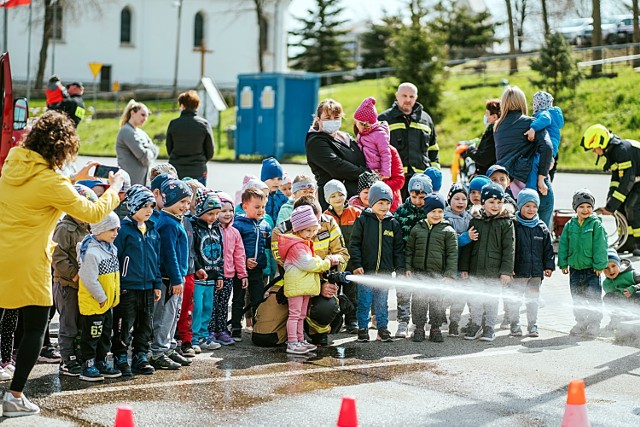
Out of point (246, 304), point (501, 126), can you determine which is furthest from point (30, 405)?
point (501, 126)

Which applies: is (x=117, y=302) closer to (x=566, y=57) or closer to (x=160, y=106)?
(x=566, y=57)

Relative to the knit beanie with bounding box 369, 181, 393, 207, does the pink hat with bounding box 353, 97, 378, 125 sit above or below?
above

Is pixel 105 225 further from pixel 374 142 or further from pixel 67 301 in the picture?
pixel 374 142

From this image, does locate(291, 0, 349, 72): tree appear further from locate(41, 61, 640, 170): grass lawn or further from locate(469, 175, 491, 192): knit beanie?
locate(469, 175, 491, 192): knit beanie

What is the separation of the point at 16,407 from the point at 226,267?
298 cm

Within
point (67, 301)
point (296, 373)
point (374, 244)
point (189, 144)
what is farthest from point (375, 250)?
point (189, 144)

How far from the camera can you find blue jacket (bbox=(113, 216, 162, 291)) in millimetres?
8289

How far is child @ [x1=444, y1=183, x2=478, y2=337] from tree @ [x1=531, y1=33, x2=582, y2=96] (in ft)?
85.7

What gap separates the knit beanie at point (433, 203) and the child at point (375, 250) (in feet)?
1.13

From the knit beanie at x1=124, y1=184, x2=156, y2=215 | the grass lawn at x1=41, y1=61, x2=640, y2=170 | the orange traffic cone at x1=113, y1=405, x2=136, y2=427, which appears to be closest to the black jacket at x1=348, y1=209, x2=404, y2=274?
the knit beanie at x1=124, y1=184, x2=156, y2=215

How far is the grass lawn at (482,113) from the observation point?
33.4m

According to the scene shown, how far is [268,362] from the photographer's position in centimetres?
889

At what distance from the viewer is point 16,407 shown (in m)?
6.96

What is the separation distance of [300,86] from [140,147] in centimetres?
2270
